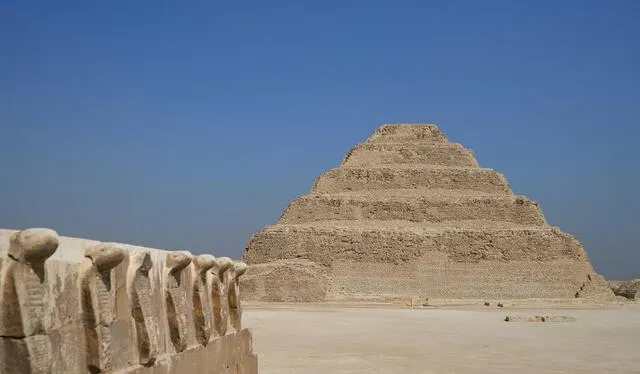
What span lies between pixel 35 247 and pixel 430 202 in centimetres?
5896

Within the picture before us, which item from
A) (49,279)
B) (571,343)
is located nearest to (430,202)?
(571,343)

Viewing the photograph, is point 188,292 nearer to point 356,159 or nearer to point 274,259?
point 274,259

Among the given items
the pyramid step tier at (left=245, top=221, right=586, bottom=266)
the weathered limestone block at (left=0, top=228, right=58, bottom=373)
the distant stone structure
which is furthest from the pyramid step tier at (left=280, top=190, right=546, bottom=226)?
the weathered limestone block at (left=0, top=228, right=58, bottom=373)

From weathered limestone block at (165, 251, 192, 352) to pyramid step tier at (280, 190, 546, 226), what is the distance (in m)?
54.1

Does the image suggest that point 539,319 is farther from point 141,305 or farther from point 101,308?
point 101,308

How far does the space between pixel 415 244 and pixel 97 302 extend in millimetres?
53552

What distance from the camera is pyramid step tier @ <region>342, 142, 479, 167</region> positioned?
69.0 metres

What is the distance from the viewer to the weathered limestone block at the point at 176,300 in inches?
337

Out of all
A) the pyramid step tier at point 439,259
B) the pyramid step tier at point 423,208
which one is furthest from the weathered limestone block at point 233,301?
the pyramid step tier at point 423,208

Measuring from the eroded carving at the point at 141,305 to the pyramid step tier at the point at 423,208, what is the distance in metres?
55.5

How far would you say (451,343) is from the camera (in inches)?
888

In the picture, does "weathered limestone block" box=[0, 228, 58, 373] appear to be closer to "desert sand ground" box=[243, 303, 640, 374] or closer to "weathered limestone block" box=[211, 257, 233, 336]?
"weathered limestone block" box=[211, 257, 233, 336]

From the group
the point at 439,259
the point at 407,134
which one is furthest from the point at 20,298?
the point at 407,134

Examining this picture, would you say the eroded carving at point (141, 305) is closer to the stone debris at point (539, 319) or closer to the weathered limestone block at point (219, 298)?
the weathered limestone block at point (219, 298)
